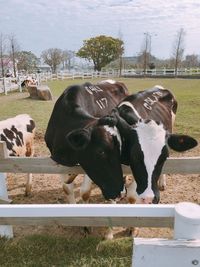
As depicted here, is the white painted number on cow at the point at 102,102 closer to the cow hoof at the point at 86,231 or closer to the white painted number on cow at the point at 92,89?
the white painted number on cow at the point at 92,89

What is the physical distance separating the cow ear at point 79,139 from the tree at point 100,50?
5555 cm

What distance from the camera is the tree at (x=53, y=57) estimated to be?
5862cm

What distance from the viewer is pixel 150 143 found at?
11.1 ft

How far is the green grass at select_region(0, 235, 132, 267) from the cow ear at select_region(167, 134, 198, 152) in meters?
1.13

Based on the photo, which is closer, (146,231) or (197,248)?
(197,248)

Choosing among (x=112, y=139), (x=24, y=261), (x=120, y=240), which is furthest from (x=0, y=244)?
(x=112, y=139)

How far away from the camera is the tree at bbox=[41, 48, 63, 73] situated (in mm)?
58625

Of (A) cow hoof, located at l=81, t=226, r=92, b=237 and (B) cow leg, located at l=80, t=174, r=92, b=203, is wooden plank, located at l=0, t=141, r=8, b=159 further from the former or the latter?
(A) cow hoof, located at l=81, t=226, r=92, b=237

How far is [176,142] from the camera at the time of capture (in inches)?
143

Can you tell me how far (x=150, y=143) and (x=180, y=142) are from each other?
0.44 meters

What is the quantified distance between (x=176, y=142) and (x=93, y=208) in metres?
1.99

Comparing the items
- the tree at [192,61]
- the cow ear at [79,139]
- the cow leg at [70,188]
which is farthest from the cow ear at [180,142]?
the tree at [192,61]

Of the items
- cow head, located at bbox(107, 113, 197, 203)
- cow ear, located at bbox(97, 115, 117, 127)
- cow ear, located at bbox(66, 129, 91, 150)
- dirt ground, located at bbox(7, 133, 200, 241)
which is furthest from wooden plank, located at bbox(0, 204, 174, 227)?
dirt ground, located at bbox(7, 133, 200, 241)

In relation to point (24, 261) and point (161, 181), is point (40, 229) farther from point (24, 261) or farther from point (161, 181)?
point (161, 181)
